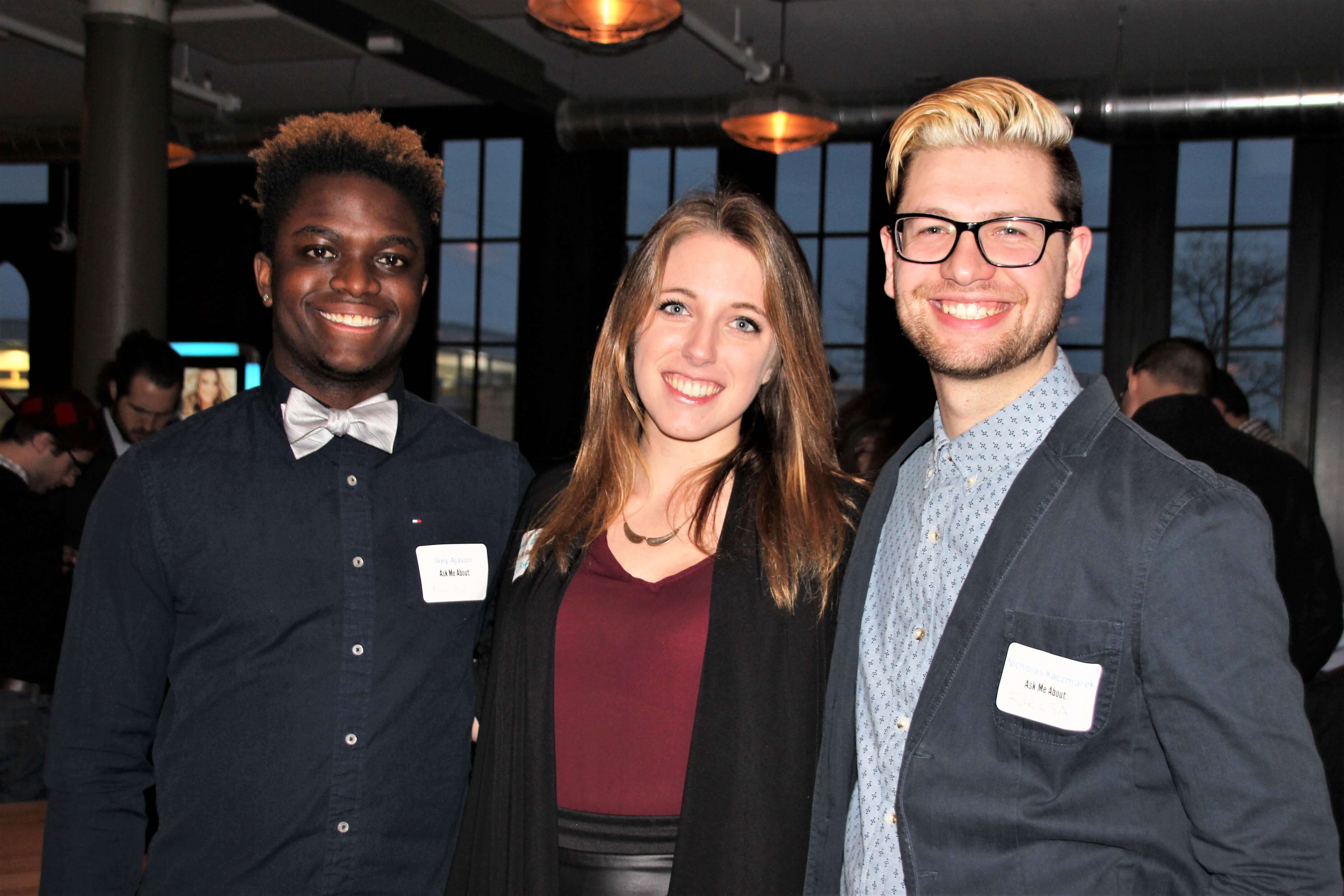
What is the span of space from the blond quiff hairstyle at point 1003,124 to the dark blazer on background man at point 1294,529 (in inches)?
87.0

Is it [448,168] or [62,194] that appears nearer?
[448,168]

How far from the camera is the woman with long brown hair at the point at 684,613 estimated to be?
161 cm

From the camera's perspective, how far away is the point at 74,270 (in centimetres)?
1192

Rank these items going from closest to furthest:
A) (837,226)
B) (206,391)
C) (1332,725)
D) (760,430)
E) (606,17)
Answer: (760,430) < (1332,725) < (606,17) < (206,391) < (837,226)

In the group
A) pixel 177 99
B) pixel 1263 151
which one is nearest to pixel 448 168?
pixel 177 99

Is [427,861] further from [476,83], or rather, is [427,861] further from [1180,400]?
[476,83]

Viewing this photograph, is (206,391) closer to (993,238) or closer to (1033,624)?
(993,238)

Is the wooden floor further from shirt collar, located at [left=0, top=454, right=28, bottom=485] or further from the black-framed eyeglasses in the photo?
the black-framed eyeglasses

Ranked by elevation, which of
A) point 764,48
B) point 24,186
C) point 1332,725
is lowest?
point 1332,725

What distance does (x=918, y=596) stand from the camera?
145 centimetres

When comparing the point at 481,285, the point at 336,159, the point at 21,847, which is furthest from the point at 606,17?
the point at 481,285

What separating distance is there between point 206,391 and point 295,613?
7.69 meters

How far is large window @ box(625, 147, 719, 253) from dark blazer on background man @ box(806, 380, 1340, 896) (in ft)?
30.6

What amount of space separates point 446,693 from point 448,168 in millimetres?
9531
